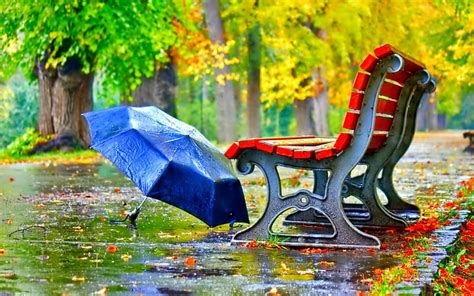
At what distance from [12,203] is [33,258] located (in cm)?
409

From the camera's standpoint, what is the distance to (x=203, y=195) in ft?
26.7

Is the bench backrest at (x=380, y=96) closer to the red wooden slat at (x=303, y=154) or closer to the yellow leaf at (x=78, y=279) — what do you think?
the red wooden slat at (x=303, y=154)

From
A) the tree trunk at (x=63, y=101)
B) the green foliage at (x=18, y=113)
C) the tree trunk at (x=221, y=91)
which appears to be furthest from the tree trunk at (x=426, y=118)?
the tree trunk at (x=63, y=101)

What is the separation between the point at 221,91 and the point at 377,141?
82.8 ft

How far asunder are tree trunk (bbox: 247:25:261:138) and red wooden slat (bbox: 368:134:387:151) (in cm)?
2556

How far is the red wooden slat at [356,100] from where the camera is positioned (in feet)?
24.8

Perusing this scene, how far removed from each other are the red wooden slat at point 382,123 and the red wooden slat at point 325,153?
0.92 meters

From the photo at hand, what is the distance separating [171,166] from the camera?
8117mm

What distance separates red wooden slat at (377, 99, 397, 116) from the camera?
848cm

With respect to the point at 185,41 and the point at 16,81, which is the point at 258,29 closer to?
the point at 185,41

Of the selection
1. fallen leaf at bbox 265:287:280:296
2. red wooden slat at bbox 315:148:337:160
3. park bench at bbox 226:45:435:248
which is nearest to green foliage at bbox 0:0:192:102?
park bench at bbox 226:45:435:248

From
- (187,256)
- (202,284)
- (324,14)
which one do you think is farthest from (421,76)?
(324,14)

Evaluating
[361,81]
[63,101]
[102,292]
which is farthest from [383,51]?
[63,101]

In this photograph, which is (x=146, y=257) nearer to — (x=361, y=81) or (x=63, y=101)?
(x=361, y=81)
